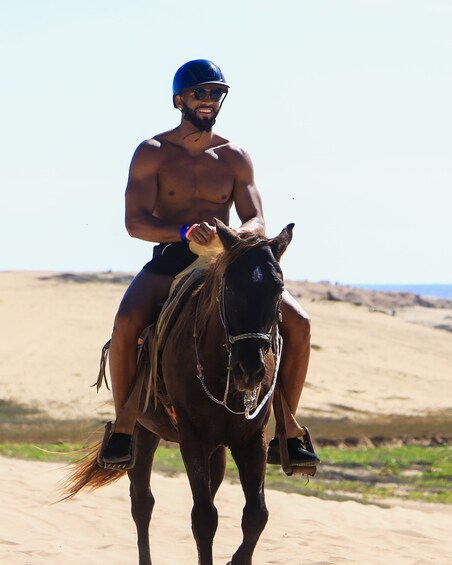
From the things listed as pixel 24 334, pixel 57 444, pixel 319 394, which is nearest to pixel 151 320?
pixel 57 444

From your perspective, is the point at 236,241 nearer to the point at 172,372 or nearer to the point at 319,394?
the point at 172,372

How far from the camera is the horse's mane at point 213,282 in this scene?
5.47m

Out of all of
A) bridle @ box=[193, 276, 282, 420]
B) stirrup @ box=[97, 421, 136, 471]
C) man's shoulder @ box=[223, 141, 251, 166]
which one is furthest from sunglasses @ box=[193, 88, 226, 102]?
stirrup @ box=[97, 421, 136, 471]

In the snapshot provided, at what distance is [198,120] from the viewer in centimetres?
676

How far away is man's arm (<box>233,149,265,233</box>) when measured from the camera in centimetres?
681

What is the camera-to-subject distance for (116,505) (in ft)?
35.3

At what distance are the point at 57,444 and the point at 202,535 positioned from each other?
11.1m

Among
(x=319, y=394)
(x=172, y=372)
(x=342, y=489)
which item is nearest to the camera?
(x=172, y=372)

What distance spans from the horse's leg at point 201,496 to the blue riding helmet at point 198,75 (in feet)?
7.30

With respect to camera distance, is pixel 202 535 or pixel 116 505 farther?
pixel 116 505

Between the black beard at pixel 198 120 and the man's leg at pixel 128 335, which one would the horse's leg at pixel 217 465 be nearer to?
the man's leg at pixel 128 335

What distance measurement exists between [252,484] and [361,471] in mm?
9652

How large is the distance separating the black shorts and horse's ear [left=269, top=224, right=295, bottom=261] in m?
1.30

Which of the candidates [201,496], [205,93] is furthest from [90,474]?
[205,93]
